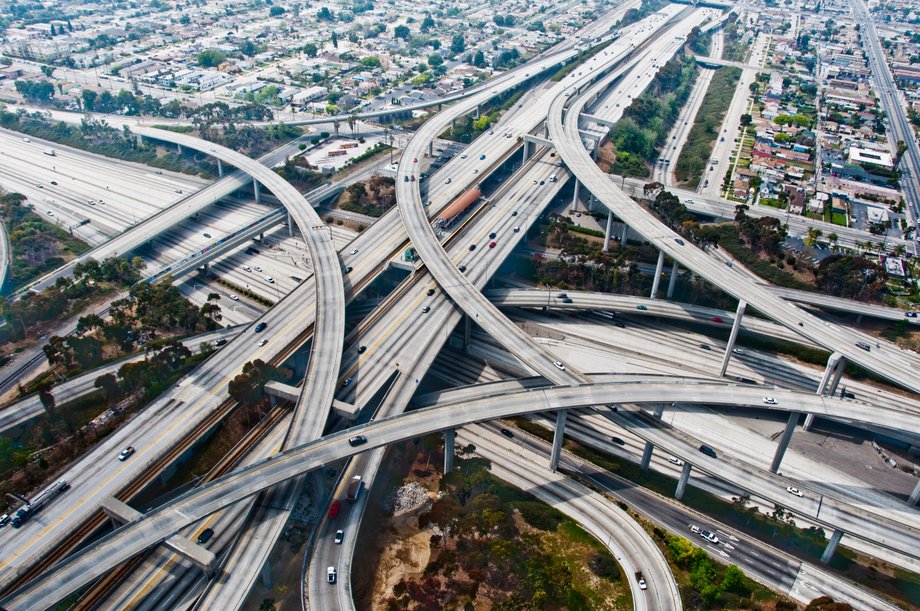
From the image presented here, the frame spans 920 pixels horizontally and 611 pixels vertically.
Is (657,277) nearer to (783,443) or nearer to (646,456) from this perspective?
(783,443)

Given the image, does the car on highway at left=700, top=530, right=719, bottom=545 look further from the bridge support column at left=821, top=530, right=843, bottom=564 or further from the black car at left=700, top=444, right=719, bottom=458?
the bridge support column at left=821, top=530, right=843, bottom=564

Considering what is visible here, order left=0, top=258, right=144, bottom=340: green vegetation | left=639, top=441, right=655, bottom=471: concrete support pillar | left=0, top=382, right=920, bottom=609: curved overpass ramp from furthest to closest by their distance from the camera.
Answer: left=0, top=258, right=144, bottom=340: green vegetation
left=639, top=441, right=655, bottom=471: concrete support pillar
left=0, top=382, right=920, bottom=609: curved overpass ramp

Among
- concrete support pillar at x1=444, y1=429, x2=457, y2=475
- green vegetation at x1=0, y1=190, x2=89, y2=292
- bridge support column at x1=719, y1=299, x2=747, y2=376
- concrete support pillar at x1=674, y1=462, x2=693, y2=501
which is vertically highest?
green vegetation at x1=0, y1=190, x2=89, y2=292

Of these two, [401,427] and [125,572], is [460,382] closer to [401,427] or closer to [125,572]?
[401,427]

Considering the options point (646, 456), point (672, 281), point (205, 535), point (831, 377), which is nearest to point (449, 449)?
point (646, 456)

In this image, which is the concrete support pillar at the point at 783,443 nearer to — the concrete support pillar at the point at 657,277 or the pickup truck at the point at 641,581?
the pickup truck at the point at 641,581

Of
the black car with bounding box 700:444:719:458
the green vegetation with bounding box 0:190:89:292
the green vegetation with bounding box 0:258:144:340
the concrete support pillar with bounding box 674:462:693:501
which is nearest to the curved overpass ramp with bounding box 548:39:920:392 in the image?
the black car with bounding box 700:444:719:458

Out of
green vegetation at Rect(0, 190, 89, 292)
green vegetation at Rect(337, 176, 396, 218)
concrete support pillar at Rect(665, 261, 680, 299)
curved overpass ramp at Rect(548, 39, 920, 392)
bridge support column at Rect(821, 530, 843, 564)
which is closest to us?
bridge support column at Rect(821, 530, 843, 564)
